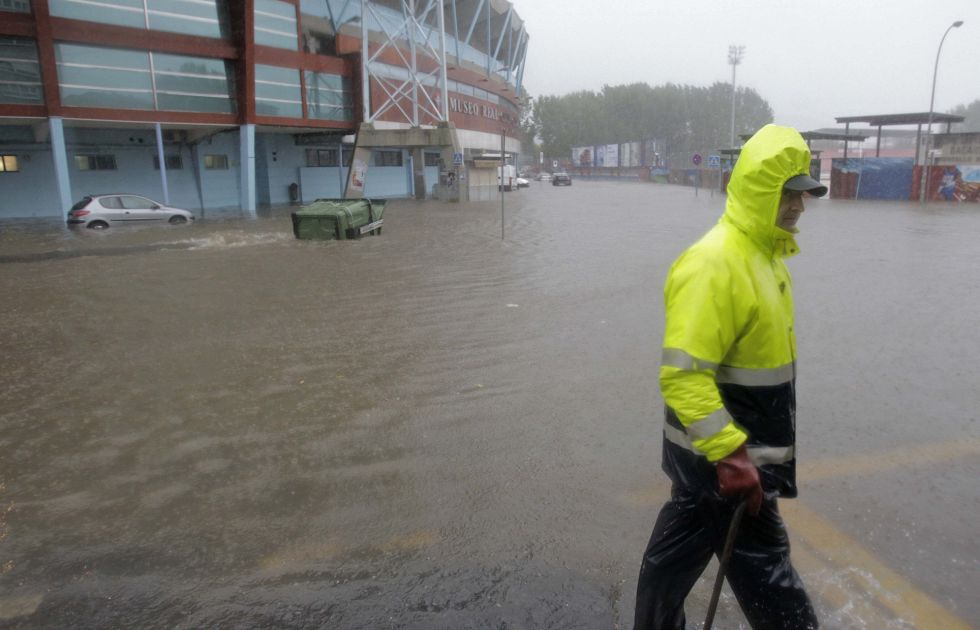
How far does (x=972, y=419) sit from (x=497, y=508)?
156 inches

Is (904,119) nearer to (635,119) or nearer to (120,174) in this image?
(120,174)

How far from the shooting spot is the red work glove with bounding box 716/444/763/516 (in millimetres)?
2205

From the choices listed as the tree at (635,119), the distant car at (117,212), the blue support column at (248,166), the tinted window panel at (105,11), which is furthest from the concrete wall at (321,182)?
the tree at (635,119)

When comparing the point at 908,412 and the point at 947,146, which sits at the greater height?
the point at 947,146

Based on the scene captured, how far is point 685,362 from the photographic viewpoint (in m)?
2.26

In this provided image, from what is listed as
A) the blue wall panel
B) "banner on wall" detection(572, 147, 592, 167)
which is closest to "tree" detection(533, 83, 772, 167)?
"banner on wall" detection(572, 147, 592, 167)

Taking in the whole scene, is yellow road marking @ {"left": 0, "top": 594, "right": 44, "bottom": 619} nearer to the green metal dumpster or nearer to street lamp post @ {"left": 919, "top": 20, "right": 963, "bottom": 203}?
the green metal dumpster

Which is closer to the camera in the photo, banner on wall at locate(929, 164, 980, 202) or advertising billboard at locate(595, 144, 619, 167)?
banner on wall at locate(929, 164, 980, 202)

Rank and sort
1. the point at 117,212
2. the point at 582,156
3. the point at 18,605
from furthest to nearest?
the point at 582,156 < the point at 117,212 < the point at 18,605

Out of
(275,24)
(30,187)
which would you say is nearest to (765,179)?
(30,187)

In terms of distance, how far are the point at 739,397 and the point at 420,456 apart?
9.08ft

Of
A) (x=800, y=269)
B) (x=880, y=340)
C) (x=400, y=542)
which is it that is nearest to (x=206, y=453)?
(x=400, y=542)

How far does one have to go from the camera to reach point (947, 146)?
33.8 metres

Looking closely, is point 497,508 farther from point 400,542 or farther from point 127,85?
point 127,85
